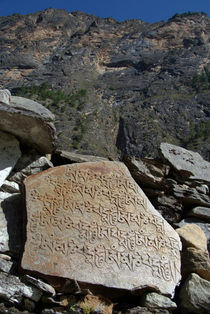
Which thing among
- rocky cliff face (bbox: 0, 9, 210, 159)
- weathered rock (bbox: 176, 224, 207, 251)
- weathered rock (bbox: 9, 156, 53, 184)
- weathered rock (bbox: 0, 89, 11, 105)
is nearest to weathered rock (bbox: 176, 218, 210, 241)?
weathered rock (bbox: 176, 224, 207, 251)

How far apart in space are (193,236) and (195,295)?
0.75 metres

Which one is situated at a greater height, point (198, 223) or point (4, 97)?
point (4, 97)

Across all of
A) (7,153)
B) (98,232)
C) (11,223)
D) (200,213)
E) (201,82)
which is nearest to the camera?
(98,232)

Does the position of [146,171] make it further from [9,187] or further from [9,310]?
[9,310]

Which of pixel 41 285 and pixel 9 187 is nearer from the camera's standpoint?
pixel 41 285

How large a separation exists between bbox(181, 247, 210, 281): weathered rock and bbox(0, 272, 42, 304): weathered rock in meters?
1.59

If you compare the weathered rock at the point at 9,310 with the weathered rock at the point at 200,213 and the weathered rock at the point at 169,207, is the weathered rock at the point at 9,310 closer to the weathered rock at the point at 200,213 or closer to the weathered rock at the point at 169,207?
the weathered rock at the point at 169,207

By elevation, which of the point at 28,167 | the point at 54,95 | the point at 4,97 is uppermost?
the point at 54,95

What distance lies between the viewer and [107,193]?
13.3 ft

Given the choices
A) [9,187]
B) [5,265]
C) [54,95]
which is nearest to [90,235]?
[5,265]

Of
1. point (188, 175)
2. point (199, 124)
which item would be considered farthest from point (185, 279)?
point (199, 124)

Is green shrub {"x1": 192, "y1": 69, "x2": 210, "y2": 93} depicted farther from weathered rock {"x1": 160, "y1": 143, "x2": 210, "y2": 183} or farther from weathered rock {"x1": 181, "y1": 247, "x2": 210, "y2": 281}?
weathered rock {"x1": 181, "y1": 247, "x2": 210, "y2": 281}

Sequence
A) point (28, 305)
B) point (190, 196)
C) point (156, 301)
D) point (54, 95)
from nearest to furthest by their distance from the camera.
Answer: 1. point (28, 305)
2. point (156, 301)
3. point (190, 196)
4. point (54, 95)

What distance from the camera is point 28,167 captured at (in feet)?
15.1
